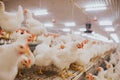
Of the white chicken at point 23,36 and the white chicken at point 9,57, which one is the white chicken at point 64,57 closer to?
the white chicken at point 23,36

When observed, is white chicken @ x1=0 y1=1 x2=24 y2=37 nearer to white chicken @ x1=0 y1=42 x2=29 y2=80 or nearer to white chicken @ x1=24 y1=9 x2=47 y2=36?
white chicken @ x1=24 y1=9 x2=47 y2=36

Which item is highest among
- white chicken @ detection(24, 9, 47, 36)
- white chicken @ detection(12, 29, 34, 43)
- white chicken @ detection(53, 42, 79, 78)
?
white chicken @ detection(24, 9, 47, 36)

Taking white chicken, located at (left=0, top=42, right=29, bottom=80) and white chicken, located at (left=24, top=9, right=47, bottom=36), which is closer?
white chicken, located at (left=0, top=42, right=29, bottom=80)

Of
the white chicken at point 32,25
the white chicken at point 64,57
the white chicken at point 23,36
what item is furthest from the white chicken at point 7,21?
the white chicken at point 64,57

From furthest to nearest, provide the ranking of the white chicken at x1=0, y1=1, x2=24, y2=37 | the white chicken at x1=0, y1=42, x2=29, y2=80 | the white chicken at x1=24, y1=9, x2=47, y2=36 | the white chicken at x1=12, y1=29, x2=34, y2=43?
1. the white chicken at x1=24, y1=9, x2=47, y2=36
2. the white chicken at x1=0, y1=1, x2=24, y2=37
3. the white chicken at x1=12, y1=29, x2=34, y2=43
4. the white chicken at x1=0, y1=42, x2=29, y2=80

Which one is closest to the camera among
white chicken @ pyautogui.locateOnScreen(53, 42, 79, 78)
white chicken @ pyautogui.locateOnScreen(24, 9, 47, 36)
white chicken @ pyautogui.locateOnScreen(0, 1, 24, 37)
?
white chicken @ pyautogui.locateOnScreen(0, 1, 24, 37)

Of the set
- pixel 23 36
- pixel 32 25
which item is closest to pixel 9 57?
pixel 23 36

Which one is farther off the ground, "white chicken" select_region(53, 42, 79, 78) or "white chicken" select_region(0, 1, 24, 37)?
"white chicken" select_region(0, 1, 24, 37)

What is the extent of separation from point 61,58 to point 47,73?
24 cm

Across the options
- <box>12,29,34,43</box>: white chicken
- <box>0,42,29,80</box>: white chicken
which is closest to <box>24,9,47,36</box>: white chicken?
<box>12,29,34,43</box>: white chicken

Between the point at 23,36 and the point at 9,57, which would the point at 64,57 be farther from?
the point at 9,57

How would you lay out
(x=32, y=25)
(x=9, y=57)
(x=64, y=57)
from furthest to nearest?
(x=32, y=25) < (x=64, y=57) < (x=9, y=57)

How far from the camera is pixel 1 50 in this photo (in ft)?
3.20

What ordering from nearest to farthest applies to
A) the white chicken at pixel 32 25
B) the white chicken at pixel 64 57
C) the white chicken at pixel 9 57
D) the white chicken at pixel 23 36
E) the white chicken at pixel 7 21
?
the white chicken at pixel 9 57
the white chicken at pixel 23 36
the white chicken at pixel 7 21
the white chicken at pixel 64 57
the white chicken at pixel 32 25
